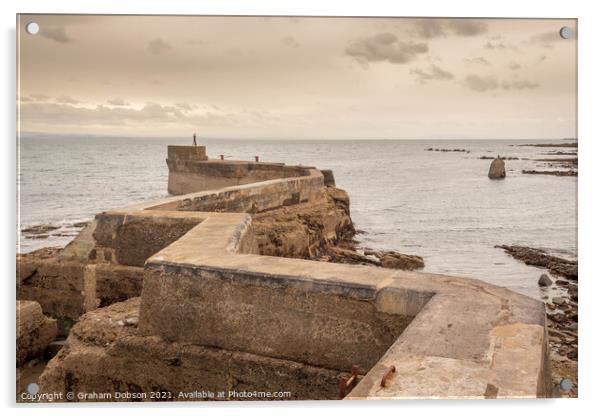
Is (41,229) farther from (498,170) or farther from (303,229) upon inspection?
(498,170)

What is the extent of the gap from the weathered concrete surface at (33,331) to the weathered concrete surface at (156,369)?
887 millimetres

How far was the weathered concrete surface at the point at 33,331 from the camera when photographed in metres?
5.24

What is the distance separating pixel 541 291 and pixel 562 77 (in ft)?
12.6

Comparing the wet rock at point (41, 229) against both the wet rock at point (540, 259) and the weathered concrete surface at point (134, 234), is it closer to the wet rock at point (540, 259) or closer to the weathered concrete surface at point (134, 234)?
the weathered concrete surface at point (134, 234)

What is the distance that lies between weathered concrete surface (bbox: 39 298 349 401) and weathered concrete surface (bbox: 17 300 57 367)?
0.89m

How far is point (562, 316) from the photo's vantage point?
19.8ft

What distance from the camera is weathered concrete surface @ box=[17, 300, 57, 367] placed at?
5238mm

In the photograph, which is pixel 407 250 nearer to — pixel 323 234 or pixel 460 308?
pixel 323 234

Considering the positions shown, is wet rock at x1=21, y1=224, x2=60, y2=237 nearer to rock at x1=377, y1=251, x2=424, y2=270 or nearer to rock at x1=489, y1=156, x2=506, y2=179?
rock at x1=377, y1=251, x2=424, y2=270

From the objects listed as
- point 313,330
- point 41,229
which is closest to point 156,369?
point 313,330

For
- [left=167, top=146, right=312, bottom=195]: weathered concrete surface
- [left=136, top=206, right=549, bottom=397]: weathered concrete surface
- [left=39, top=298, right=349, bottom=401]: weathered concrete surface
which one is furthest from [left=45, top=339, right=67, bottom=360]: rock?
[left=167, top=146, right=312, bottom=195]: weathered concrete surface

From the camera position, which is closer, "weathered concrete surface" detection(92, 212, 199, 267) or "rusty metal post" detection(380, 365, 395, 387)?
"rusty metal post" detection(380, 365, 395, 387)

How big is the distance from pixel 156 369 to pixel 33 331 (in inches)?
84.1

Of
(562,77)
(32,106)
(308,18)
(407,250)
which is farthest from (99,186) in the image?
(562,77)
